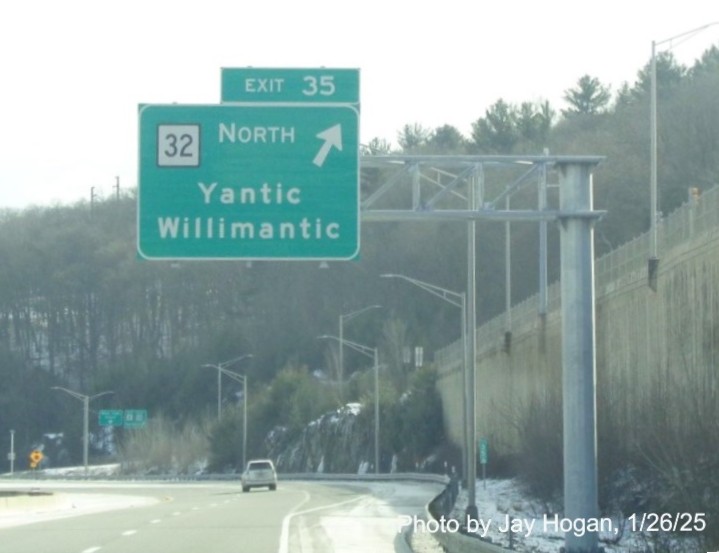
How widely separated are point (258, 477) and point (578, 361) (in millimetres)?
40712

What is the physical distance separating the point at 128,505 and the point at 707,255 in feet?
73.3

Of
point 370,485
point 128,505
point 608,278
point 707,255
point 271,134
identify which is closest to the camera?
point 271,134

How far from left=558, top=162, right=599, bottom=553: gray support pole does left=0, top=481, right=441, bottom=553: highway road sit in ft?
14.8

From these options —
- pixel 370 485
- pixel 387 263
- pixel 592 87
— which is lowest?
pixel 370 485

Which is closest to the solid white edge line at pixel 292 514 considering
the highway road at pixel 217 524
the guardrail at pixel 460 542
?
the highway road at pixel 217 524

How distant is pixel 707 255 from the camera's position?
104 ft

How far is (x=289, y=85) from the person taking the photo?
2202 cm

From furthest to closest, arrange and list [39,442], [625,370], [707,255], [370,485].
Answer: [39,442]
[370,485]
[625,370]
[707,255]

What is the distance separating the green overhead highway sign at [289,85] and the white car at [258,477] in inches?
1502

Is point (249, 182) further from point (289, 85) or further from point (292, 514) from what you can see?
point (292, 514)

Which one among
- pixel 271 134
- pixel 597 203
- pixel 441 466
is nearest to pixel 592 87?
pixel 597 203

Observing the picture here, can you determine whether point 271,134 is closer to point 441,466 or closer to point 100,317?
point 441,466

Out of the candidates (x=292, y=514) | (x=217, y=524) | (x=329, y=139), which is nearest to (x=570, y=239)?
(x=329, y=139)

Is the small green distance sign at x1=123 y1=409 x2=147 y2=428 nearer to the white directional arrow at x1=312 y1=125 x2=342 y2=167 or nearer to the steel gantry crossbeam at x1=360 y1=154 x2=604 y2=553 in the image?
the steel gantry crossbeam at x1=360 y1=154 x2=604 y2=553
